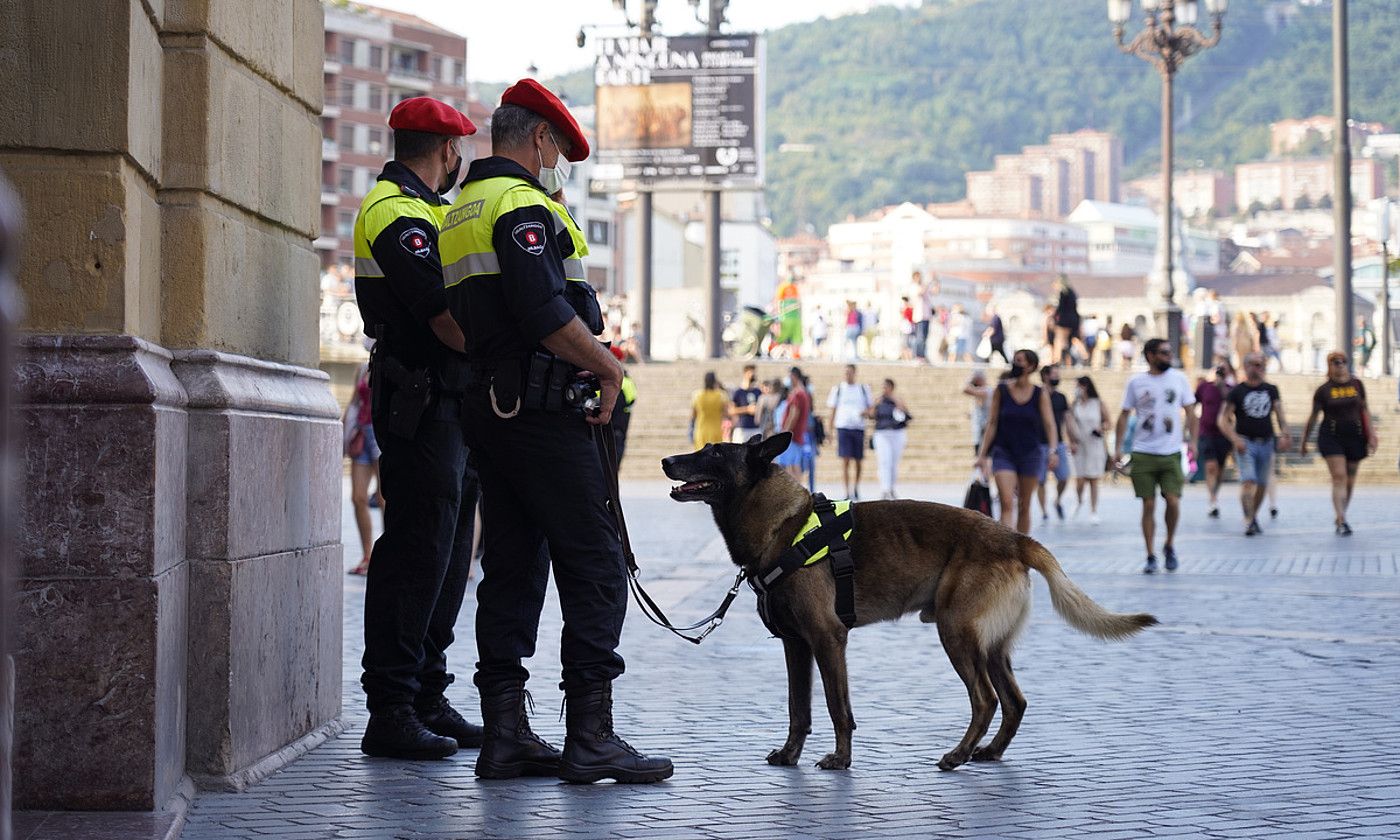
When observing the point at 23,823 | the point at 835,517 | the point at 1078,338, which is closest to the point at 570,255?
the point at 835,517

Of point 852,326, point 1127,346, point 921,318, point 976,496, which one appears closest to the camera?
point 976,496

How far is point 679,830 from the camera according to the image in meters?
5.02

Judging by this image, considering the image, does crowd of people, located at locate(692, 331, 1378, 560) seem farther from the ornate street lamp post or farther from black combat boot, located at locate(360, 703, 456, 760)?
the ornate street lamp post

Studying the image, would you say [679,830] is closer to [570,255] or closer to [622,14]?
[570,255]

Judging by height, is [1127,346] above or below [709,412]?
above

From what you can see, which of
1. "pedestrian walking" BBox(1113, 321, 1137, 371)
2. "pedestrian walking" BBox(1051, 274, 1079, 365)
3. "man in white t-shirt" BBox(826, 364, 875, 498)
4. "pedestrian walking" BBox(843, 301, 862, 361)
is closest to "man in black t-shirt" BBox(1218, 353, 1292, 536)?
"man in white t-shirt" BBox(826, 364, 875, 498)

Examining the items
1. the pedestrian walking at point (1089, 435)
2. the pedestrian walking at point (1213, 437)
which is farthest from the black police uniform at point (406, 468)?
the pedestrian walking at point (1213, 437)

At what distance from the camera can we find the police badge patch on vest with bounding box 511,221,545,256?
5.42 metres

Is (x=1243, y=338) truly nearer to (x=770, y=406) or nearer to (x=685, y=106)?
(x=685, y=106)

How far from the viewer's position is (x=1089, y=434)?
20250 millimetres

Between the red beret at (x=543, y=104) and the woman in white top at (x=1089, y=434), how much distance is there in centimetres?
1496

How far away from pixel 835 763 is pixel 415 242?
6.89ft

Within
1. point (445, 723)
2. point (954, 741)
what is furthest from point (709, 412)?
point (445, 723)

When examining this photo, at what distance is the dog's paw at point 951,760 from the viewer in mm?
6078
